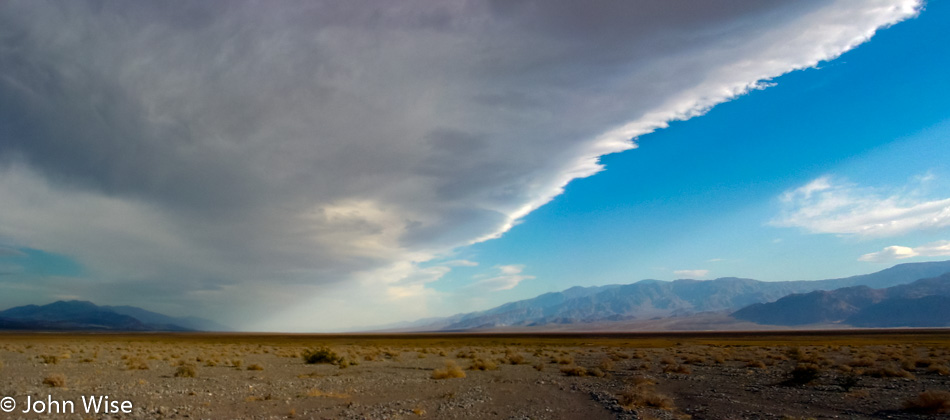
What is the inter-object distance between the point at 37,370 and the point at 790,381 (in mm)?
37604

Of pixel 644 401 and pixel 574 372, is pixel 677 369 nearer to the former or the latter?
pixel 574 372

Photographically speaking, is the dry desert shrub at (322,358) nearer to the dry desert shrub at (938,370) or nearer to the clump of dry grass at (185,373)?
the clump of dry grass at (185,373)

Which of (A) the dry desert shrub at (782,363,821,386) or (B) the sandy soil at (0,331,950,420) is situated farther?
(A) the dry desert shrub at (782,363,821,386)

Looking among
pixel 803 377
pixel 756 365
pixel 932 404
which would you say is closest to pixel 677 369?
pixel 756 365

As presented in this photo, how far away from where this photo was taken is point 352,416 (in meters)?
14.3

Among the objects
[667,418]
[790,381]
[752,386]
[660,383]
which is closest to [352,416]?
[667,418]

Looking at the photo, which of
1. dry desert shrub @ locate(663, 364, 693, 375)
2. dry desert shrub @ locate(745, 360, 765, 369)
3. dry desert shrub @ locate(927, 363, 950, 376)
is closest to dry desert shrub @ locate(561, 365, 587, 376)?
dry desert shrub @ locate(663, 364, 693, 375)

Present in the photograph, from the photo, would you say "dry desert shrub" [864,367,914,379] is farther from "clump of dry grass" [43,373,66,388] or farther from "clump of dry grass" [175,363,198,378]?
"clump of dry grass" [43,373,66,388]

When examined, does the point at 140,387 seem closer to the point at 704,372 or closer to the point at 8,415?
the point at 8,415

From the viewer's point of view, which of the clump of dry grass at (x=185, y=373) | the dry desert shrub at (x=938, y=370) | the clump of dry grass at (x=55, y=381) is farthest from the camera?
the dry desert shrub at (x=938, y=370)

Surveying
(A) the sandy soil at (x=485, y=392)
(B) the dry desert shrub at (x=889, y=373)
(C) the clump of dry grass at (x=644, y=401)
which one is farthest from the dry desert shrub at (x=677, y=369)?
(C) the clump of dry grass at (x=644, y=401)

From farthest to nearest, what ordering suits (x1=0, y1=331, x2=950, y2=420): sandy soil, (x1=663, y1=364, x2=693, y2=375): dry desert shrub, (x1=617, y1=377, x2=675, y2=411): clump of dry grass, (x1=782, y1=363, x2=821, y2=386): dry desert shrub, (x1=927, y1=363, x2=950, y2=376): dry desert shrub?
(x1=663, y1=364, x2=693, y2=375): dry desert shrub, (x1=927, y1=363, x2=950, y2=376): dry desert shrub, (x1=782, y1=363, x2=821, y2=386): dry desert shrub, (x1=617, y1=377, x2=675, y2=411): clump of dry grass, (x1=0, y1=331, x2=950, y2=420): sandy soil

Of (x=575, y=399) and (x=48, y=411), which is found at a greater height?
(x=48, y=411)

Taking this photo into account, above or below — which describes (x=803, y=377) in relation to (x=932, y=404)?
below
